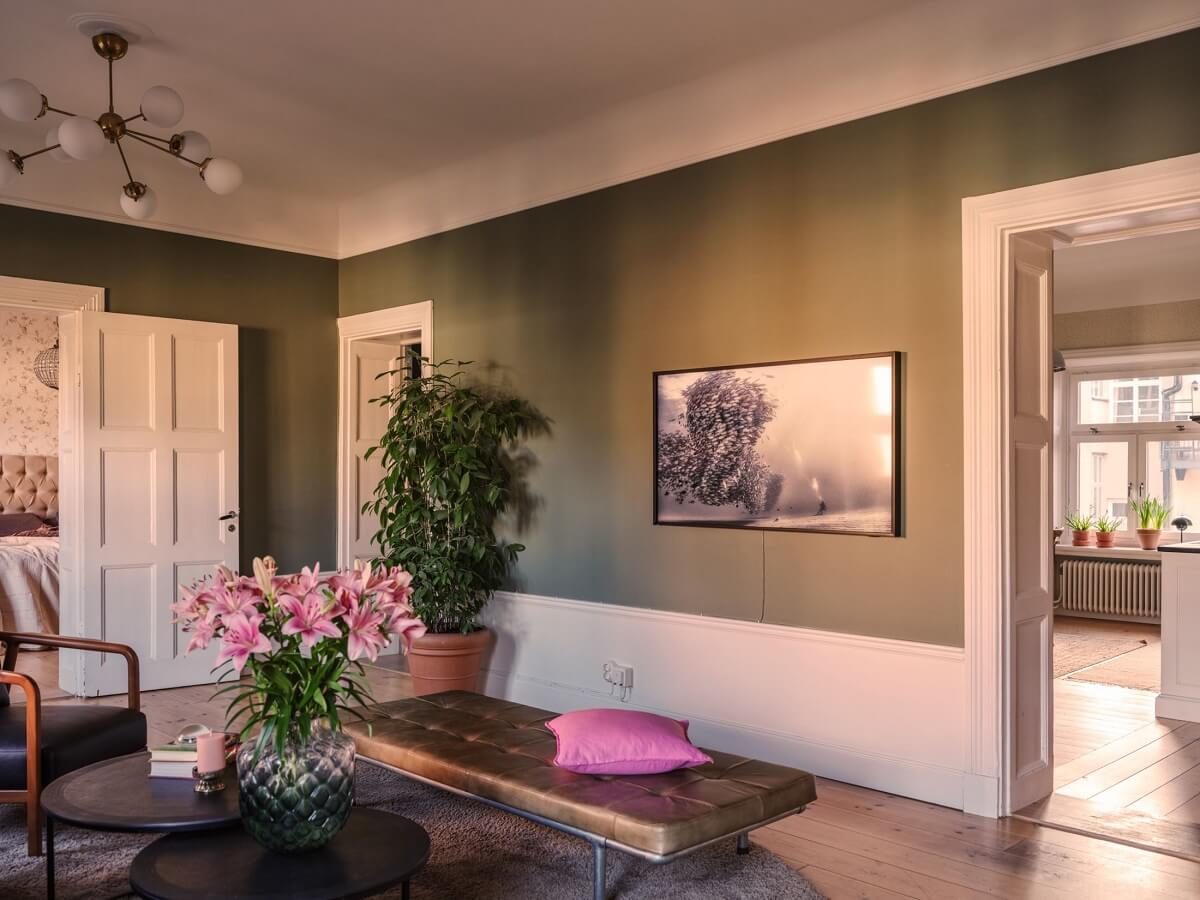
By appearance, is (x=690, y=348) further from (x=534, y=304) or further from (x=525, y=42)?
(x=525, y=42)

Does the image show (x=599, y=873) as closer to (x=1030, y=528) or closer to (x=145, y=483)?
(x=1030, y=528)

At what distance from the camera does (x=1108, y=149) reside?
329 cm

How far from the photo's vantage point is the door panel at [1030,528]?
359cm

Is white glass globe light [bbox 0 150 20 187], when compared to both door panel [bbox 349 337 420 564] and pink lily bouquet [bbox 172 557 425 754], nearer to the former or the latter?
pink lily bouquet [bbox 172 557 425 754]

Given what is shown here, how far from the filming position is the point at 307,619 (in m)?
2.17

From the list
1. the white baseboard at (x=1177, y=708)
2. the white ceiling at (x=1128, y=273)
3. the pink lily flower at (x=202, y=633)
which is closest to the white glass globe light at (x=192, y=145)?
the pink lily flower at (x=202, y=633)

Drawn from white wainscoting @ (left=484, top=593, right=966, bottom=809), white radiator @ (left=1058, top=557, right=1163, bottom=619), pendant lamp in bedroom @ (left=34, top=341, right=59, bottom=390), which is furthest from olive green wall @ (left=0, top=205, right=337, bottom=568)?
white radiator @ (left=1058, top=557, right=1163, bottom=619)

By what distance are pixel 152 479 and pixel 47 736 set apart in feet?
8.59

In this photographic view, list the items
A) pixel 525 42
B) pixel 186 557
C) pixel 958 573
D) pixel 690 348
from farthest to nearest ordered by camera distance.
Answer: pixel 186 557 → pixel 690 348 → pixel 525 42 → pixel 958 573

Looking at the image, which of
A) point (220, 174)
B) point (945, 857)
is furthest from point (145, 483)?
point (945, 857)

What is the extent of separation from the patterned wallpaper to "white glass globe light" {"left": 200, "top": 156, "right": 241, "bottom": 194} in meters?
6.25

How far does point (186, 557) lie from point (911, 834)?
4.22 meters

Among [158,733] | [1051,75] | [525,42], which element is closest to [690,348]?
[525,42]

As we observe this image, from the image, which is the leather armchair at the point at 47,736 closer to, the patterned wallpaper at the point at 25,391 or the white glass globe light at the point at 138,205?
the white glass globe light at the point at 138,205
